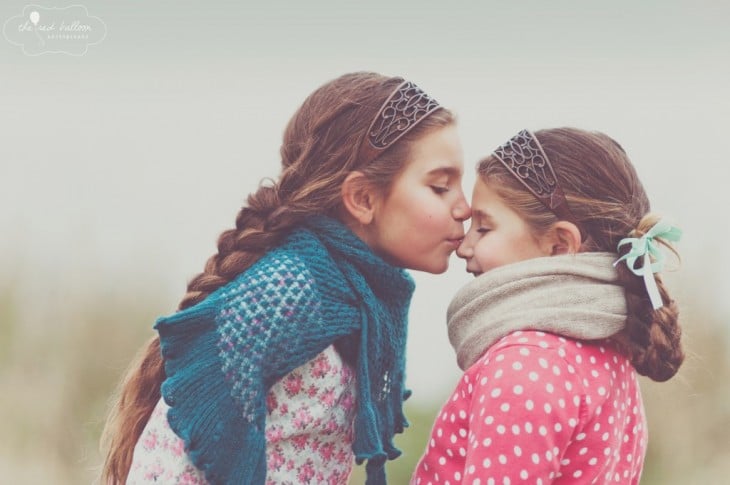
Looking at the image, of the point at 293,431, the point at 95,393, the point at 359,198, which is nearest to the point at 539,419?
the point at 293,431

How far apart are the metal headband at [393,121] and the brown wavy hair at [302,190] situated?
0.5 inches

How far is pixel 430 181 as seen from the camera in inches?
80.0

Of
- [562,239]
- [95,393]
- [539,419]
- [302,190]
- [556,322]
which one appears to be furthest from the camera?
[95,393]

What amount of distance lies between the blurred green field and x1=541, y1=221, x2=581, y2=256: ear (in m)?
1.57

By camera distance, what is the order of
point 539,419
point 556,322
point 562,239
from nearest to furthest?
point 539,419, point 556,322, point 562,239

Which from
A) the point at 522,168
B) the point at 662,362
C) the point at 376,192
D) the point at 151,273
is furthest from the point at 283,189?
the point at 151,273

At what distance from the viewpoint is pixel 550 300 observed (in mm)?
1768

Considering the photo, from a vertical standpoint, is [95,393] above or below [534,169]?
below

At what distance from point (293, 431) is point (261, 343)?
210 millimetres

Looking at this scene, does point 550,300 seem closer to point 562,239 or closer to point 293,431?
point 562,239

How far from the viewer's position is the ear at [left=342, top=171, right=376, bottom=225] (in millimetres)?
2008

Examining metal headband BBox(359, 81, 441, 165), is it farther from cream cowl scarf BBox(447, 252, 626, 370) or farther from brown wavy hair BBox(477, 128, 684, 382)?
cream cowl scarf BBox(447, 252, 626, 370)

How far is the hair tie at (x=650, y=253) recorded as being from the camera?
5.76 feet

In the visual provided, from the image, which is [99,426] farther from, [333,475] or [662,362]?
[662,362]
